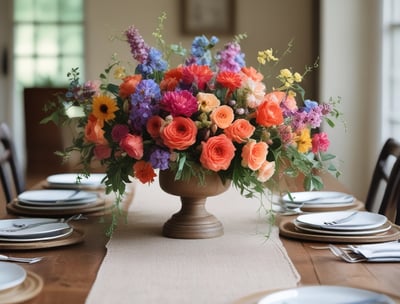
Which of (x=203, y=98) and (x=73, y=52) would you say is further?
(x=73, y=52)

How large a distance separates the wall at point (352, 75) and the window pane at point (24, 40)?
238 centimetres

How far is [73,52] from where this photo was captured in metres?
6.29

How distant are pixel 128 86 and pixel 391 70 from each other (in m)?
3.41

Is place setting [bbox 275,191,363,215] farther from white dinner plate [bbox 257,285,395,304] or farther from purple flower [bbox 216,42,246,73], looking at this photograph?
white dinner plate [bbox 257,285,395,304]

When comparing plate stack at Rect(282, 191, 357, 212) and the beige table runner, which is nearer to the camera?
the beige table runner

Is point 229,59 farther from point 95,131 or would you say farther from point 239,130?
point 95,131

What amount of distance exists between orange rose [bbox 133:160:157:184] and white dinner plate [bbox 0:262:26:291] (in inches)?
17.0

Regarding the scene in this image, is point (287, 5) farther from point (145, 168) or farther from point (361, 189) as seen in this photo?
point (145, 168)

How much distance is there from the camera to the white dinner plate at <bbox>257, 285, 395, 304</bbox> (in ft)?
4.44

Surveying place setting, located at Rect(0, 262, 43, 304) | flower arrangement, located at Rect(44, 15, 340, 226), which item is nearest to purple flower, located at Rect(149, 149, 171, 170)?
flower arrangement, located at Rect(44, 15, 340, 226)

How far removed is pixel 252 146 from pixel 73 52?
4619mm

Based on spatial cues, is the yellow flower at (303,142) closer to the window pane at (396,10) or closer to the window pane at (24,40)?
the window pane at (396,10)

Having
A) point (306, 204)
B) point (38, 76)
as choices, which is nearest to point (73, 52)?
point (38, 76)

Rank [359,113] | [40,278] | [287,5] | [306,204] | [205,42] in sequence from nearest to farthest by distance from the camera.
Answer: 1. [40,278]
2. [205,42]
3. [306,204]
4. [359,113]
5. [287,5]
